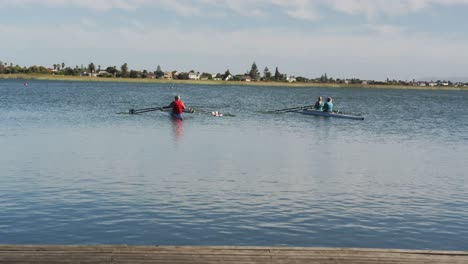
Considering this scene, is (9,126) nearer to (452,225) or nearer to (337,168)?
(337,168)

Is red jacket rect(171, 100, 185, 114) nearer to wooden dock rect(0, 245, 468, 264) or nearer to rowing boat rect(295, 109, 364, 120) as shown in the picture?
rowing boat rect(295, 109, 364, 120)

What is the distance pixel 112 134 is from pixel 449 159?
2093cm

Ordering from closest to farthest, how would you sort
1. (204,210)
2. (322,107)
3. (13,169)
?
(204,210)
(13,169)
(322,107)

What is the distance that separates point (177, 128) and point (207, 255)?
32.2 metres

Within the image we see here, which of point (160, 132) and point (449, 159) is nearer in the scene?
point (449, 159)

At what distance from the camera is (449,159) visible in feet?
92.7

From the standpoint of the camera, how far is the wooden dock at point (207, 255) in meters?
8.81

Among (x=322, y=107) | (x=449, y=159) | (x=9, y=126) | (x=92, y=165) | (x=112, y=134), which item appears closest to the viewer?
(x=92, y=165)

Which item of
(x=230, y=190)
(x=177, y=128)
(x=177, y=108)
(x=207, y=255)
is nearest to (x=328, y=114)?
(x=177, y=108)

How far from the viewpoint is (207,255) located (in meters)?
9.09

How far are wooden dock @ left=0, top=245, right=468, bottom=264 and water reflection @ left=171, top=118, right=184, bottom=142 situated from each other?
79.8 feet

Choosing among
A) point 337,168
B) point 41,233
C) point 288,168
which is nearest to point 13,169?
point 41,233

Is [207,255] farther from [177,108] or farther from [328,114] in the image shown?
[328,114]

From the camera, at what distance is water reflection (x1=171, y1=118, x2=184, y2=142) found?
35.1m
